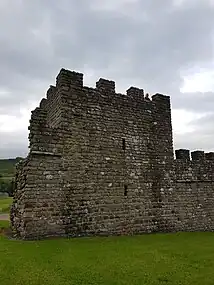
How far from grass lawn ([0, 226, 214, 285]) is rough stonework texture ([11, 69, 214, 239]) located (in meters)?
1.33

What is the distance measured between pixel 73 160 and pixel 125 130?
3261 millimetres

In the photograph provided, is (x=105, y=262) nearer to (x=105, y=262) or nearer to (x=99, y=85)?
(x=105, y=262)

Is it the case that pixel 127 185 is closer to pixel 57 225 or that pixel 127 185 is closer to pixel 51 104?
pixel 57 225

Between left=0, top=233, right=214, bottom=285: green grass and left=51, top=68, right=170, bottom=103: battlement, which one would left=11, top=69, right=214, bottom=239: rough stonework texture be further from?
left=0, top=233, right=214, bottom=285: green grass

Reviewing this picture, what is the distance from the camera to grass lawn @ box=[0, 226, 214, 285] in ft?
23.6

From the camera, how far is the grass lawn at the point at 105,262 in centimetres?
720

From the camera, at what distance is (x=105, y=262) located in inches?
341

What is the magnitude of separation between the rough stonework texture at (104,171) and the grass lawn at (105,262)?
4.37ft

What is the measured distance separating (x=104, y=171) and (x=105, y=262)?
19.1 feet

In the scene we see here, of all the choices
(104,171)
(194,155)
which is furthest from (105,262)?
(194,155)

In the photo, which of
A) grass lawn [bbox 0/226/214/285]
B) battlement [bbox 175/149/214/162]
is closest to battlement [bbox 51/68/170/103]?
battlement [bbox 175/149/214/162]

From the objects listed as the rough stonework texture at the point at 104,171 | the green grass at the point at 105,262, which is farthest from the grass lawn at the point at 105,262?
the rough stonework texture at the point at 104,171

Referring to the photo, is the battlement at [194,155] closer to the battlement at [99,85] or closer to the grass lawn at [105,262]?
the battlement at [99,85]

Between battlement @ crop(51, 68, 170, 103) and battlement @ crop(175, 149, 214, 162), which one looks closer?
battlement @ crop(51, 68, 170, 103)
